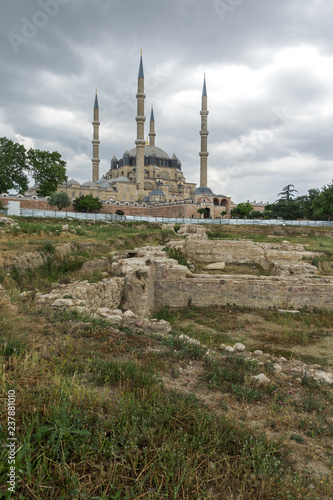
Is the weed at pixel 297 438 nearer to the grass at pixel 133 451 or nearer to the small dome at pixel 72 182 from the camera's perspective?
the grass at pixel 133 451

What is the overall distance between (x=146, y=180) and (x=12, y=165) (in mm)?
28155

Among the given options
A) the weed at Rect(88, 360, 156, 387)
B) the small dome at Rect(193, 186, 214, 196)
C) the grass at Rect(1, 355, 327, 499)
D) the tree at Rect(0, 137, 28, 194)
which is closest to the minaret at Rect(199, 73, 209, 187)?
the small dome at Rect(193, 186, 214, 196)

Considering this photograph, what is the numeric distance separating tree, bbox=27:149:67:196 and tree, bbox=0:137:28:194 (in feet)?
2.88

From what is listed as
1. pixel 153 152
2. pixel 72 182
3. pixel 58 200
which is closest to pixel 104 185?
pixel 72 182

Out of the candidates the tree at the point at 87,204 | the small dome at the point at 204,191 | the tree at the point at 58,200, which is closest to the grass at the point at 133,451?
the tree at the point at 58,200

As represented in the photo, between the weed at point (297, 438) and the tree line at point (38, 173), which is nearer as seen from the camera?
the weed at point (297, 438)

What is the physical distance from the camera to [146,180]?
55.4m

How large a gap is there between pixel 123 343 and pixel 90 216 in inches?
1059

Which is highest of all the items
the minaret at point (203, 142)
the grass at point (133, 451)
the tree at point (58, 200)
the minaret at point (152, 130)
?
the minaret at point (152, 130)

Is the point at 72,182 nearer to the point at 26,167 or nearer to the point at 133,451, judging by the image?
the point at 26,167

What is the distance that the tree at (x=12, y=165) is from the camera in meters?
29.8

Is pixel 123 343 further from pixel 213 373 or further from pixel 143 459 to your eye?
pixel 143 459

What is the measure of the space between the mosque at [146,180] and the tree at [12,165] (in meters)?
15.0

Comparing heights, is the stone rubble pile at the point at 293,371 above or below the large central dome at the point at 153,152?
below
